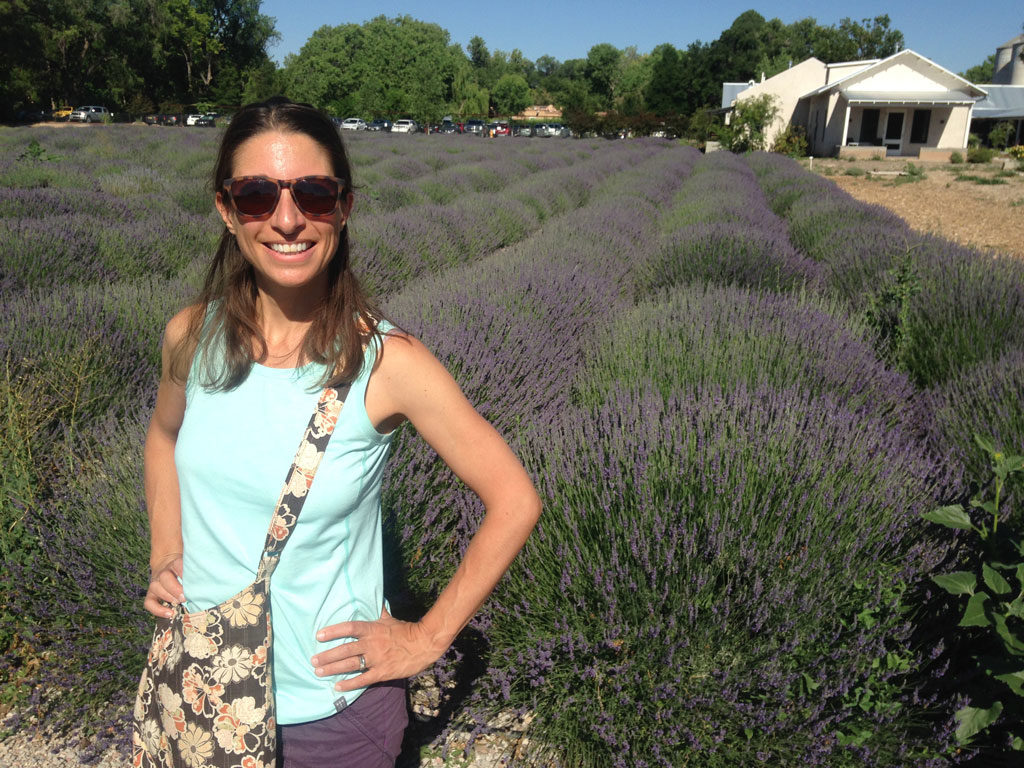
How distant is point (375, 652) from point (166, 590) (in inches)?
16.4

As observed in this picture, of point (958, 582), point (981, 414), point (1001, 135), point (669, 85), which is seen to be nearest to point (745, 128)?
point (1001, 135)

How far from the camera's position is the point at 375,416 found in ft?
4.13

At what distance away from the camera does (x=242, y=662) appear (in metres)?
1.20

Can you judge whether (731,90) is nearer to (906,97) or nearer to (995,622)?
(906,97)

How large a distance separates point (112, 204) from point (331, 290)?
25.9 feet

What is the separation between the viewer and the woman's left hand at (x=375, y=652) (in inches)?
49.3

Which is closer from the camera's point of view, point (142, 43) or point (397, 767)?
point (397, 767)

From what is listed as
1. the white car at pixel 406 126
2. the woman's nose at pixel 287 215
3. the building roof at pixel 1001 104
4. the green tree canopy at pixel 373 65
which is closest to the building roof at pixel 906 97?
the building roof at pixel 1001 104

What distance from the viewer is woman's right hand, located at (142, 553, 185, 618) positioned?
1365 millimetres

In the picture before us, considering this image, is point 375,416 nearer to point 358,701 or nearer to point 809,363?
point 358,701

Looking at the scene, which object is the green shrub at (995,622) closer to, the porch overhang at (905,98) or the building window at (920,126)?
the porch overhang at (905,98)

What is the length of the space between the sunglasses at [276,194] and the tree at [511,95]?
9141 cm

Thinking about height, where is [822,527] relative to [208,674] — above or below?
below

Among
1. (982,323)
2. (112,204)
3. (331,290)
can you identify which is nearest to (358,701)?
(331,290)
